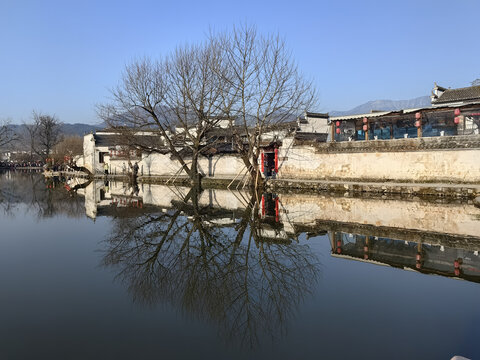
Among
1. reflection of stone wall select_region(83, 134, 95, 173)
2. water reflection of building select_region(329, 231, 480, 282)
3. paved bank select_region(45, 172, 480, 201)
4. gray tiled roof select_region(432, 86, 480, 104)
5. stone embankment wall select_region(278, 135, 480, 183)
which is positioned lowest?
water reflection of building select_region(329, 231, 480, 282)

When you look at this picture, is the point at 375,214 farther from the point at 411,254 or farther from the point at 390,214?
the point at 411,254

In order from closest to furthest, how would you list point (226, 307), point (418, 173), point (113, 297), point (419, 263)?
1. point (226, 307)
2. point (113, 297)
3. point (419, 263)
4. point (418, 173)

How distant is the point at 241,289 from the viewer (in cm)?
644

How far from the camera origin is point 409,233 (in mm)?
10797

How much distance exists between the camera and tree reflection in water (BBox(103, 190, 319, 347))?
544cm

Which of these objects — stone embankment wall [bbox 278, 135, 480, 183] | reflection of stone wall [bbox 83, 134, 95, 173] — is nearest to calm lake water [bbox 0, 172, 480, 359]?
stone embankment wall [bbox 278, 135, 480, 183]

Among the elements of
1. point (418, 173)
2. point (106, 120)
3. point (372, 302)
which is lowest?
point (372, 302)

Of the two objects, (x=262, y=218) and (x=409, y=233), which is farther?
(x=262, y=218)

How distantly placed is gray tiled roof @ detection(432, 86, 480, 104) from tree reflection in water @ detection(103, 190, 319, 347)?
83.1 ft

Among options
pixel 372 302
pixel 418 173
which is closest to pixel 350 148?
pixel 418 173

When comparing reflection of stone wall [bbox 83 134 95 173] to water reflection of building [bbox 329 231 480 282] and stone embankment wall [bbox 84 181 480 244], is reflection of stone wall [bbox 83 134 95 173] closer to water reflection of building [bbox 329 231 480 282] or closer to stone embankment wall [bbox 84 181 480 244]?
stone embankment wall [bbox 84 181 480 244]

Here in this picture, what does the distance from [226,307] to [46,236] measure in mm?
7674

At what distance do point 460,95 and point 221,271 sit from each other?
101 ft

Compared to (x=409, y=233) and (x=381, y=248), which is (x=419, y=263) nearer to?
(x=381, y=248)
